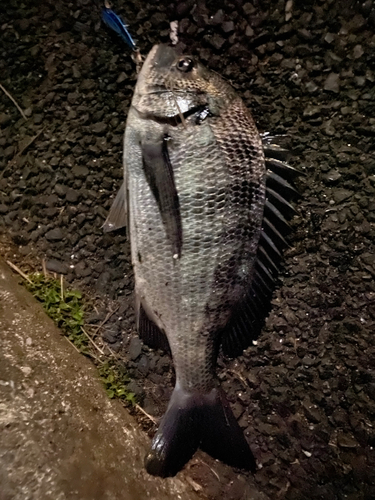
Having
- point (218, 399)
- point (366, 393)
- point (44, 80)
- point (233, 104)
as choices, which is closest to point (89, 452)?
point (218, 399)

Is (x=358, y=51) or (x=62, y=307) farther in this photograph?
(x=62, y=307)

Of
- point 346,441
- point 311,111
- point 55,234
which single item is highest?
point 311,111

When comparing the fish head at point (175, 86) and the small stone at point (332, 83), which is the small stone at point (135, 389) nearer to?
the fish head at point (175, 86)

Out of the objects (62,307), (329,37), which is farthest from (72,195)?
(329,37)

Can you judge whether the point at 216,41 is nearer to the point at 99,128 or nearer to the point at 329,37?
the point at 329,37

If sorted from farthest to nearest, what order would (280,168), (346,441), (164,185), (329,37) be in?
(346,441) → (329,37) → (280,168) → (164,185)

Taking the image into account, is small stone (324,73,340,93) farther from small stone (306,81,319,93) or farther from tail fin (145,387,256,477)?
tail fin (145,387,256,477)

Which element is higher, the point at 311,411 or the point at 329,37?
the point at 329,37
